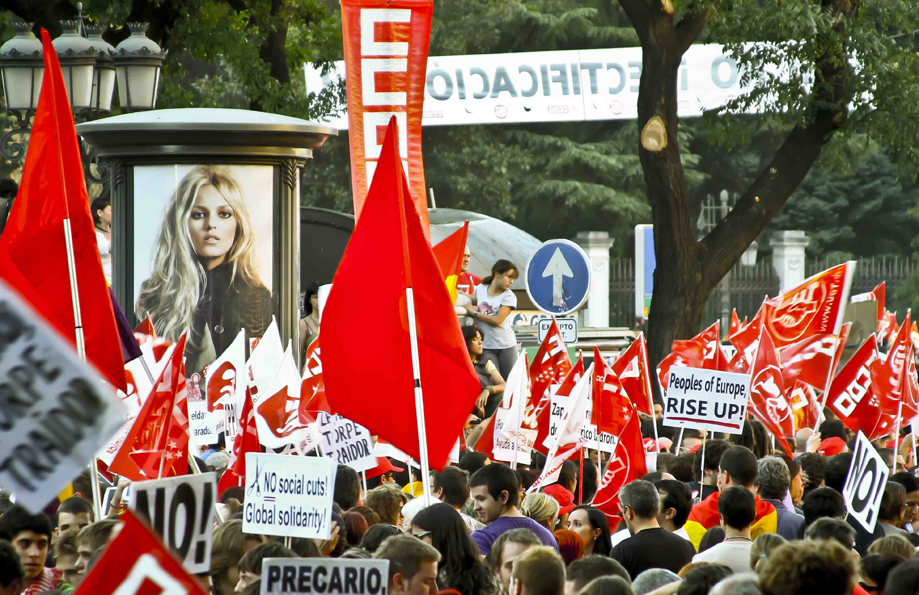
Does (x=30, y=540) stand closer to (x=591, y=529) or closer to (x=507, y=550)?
(x=507, y=550)

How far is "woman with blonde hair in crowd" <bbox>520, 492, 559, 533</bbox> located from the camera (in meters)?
7.19

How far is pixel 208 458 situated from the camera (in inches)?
394

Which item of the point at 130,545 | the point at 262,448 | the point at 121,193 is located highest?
the point at 121,193

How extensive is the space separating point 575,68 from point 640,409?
30325mm

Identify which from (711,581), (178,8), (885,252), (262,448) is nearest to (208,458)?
(262,448)

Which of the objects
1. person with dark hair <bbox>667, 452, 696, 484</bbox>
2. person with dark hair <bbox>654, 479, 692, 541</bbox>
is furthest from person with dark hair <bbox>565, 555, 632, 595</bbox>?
person with dark hair <bbox>667, 452, 696, 484</bbox>

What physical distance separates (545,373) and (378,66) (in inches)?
115

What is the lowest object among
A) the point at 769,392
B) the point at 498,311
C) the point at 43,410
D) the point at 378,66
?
the point at 769,392

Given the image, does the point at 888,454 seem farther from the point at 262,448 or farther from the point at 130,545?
the point at 130,545

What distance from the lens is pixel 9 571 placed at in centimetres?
512

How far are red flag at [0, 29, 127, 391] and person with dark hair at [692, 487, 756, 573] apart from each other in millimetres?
3469

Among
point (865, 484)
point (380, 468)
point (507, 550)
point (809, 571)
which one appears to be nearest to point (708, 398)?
point (380, 468)

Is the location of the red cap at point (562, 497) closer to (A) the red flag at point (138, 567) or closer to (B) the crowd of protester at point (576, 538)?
(B) the crowd of protester at point (576, 538)

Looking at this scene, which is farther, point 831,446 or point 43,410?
point 831,446
